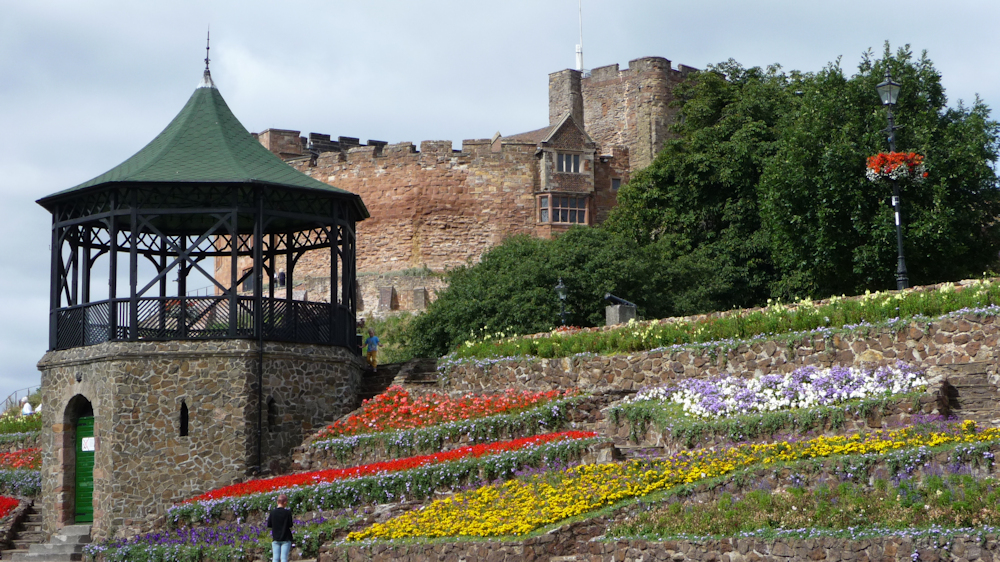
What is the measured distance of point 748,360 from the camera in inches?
844

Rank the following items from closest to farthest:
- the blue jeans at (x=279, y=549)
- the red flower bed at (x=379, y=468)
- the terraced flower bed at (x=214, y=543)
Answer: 1. the blue jeans at (x=279, y=549)
2. the terraced flower bed at (x=214, y=543)
3. the red flower bed at (x=379, y=468)

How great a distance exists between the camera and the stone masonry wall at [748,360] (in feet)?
62.2

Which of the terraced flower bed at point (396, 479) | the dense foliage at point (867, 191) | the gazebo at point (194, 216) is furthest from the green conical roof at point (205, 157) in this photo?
the dense foliage at point (867, 191)

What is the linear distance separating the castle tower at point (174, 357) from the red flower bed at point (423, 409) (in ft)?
3.68

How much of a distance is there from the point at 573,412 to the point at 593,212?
31.9 meters

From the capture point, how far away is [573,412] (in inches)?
881

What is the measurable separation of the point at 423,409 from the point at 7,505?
9.32 m

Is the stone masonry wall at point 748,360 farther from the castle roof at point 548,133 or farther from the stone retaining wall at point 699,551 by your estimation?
the castle roof at point 548,133

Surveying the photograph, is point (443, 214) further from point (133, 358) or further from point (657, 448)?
point (657, 448)

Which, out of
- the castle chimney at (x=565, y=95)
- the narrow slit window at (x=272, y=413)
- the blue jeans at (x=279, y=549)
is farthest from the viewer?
the castle chimney at (x=565, y=95)

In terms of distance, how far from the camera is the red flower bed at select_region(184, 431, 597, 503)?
2038cm

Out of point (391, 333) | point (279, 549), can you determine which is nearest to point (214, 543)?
point (279, 549)

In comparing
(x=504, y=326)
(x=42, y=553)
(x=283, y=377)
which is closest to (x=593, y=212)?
(x=504, y=326)

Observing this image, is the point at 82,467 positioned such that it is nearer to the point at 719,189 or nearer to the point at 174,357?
the point at 174,357
